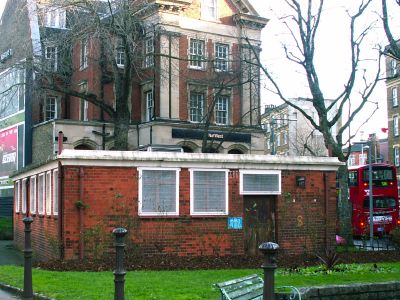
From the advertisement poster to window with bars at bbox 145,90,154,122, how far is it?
923 cm

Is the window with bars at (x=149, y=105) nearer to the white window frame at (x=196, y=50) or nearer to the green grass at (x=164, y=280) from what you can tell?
the white window frame at (x=196, y=50)

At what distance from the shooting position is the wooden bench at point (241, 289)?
8.51 meters

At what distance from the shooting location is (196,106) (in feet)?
139

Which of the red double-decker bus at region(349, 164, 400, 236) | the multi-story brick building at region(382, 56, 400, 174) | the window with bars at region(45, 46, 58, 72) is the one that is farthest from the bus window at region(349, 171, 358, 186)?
the multi-story brick building at region(382, 56, 400, 174)

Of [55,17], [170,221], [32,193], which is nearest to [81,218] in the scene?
[170,221]

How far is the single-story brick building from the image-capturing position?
16656 millimetres

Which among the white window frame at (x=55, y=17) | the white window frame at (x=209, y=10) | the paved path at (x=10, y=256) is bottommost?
the paved path at (x=10, y=256)

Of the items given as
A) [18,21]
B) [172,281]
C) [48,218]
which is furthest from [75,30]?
[172,281]

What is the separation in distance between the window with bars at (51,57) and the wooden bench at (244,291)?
71.9ft

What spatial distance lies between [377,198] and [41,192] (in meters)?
18.6

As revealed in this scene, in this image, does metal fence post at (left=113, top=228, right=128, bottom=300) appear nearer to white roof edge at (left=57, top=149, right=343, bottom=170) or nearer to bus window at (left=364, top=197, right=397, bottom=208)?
white roof edge at (left=57, top=149, right=343, bottom=170)

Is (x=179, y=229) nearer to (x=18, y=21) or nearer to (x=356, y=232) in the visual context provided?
(x=18, y=21)

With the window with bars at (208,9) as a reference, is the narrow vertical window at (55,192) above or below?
below

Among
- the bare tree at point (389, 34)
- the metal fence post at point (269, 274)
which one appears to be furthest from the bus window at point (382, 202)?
the metal fence post at point (269, 274)
